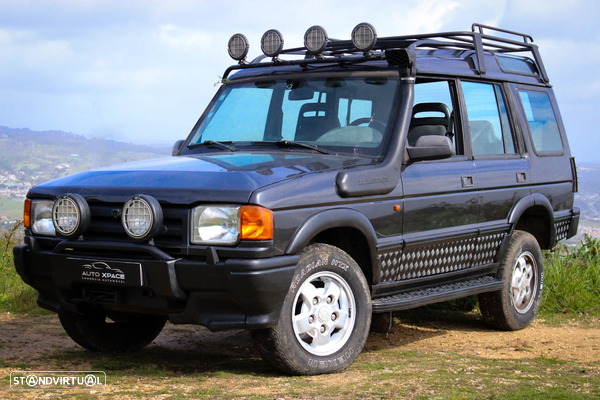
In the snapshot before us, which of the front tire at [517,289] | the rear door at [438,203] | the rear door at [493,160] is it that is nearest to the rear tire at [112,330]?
the rear door at [438,203]

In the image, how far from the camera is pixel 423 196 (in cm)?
519

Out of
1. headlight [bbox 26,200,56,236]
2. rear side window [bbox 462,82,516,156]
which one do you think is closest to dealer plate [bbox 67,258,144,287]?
headlight [bbox 26,200,56,236]

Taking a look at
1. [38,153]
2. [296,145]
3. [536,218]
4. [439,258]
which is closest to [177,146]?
[296,145]

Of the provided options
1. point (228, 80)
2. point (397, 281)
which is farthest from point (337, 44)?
point (397, 281)

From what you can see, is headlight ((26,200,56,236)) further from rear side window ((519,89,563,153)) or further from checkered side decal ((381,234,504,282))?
rear side window ((519,89,563,153))

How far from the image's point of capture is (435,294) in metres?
5.26

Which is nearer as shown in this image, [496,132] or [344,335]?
[344,335]

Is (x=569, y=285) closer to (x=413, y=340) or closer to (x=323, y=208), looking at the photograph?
(x=413, y=340)

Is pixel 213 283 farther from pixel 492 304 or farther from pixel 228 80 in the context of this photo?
pixel 492 304

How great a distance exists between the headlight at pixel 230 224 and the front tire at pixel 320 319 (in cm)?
39

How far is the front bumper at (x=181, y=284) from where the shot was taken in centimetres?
396

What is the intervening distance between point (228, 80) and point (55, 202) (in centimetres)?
212

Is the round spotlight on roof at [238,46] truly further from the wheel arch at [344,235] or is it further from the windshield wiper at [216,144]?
the wheel arch at [344,235]

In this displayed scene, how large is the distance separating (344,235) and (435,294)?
91 cm
